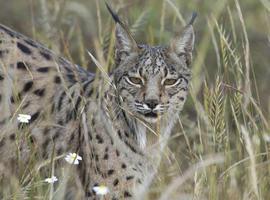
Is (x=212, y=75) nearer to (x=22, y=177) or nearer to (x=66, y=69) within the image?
(x=66, y=69)

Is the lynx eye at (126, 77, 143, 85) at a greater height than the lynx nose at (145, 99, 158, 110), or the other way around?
the lynx eye at (126, 77, 143, 85)

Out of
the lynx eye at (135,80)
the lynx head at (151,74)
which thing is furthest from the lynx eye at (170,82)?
the lynx eye at (135,80)

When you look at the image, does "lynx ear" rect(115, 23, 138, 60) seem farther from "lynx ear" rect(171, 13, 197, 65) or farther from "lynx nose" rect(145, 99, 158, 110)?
"lynx nose" rect(145, 99, 158, 110)

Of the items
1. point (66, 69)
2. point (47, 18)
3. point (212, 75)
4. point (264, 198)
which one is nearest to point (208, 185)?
point (264, 198)

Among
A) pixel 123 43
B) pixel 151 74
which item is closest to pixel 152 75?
pixel 151 74

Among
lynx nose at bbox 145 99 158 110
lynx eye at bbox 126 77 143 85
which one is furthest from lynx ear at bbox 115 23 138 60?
lynx nose at bbox 145 99 158 110

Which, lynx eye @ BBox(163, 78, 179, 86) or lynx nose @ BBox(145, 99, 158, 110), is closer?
lynx nose @ BBox(145, 99, 158, 110)

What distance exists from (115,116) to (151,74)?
30 cm

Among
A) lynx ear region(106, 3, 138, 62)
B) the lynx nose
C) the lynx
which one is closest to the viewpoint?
the lynx nose

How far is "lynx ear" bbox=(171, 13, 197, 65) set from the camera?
245 inches

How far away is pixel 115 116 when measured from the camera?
19.8 feet

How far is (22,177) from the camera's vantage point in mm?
5523

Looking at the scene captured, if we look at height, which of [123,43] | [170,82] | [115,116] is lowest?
[115,116]

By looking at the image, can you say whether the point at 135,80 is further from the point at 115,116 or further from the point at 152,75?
the point at 115,116
